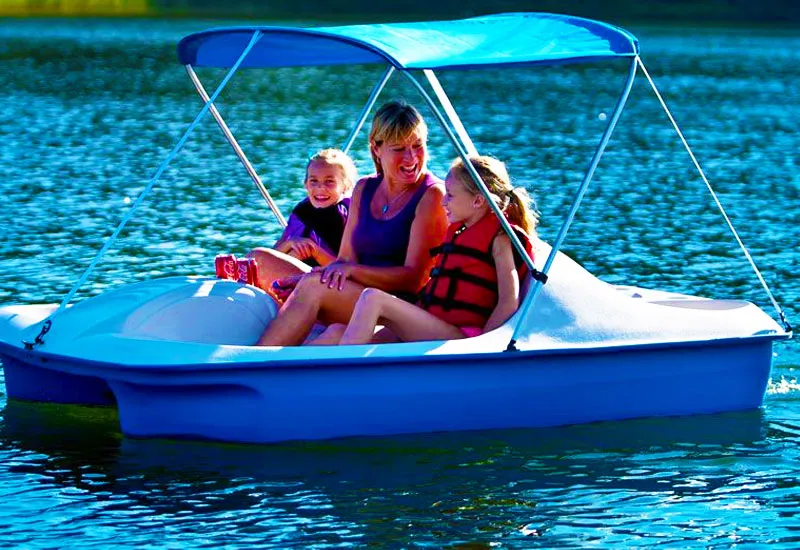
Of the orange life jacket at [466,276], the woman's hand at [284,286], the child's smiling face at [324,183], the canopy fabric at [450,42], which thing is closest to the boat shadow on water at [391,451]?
the orange life jacket at [466,276]

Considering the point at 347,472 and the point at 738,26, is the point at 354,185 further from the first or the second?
the point at 738,26

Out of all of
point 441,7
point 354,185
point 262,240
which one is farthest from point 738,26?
point 354,185

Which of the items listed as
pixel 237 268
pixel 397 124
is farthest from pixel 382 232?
pixel 237 268

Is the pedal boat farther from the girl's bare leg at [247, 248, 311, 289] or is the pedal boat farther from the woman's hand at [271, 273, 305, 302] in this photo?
the girl's bare leg at [247, 248, 311, 289]

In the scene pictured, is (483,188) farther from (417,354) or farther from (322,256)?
(322,256)

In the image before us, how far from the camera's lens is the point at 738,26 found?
47.6m

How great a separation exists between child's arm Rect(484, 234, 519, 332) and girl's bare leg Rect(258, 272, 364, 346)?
0.62 m

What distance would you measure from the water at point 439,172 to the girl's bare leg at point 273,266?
1005mm

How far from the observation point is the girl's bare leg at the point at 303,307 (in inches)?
297

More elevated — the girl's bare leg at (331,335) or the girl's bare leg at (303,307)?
the girl's bare leg at (303,307)

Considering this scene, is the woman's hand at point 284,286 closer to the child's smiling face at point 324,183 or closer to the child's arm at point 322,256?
the child's arm at point 322,256

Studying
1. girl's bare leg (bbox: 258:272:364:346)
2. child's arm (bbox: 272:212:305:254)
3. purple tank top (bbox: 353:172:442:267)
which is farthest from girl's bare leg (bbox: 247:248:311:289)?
girl's bare leg (bbox: 258:272:364:346)

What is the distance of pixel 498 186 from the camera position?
746 centimetres

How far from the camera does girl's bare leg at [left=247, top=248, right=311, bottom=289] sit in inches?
327
